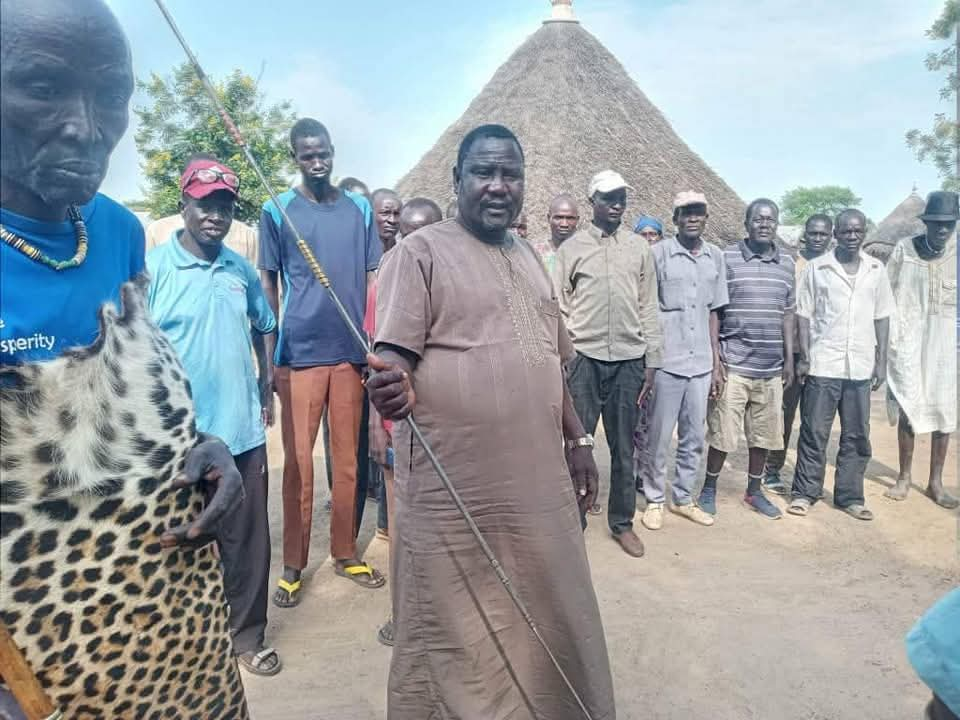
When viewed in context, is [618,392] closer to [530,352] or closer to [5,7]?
[530,352]

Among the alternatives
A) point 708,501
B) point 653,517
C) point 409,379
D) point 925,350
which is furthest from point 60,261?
point 925,350

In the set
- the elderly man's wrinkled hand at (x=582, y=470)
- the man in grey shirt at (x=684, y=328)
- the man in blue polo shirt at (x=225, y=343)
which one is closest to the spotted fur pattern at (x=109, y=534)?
the man in blue polo shirt at (x=225, y=343)

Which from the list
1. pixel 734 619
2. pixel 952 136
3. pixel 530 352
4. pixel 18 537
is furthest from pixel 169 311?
pixel 952 136

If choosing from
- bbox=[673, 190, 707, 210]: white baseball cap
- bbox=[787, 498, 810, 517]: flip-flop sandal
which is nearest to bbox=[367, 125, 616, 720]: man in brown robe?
bbox=[673, 190, 707, 210]: white baseball cap

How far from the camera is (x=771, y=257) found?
4789 mm

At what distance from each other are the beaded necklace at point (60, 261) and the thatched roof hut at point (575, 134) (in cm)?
1313

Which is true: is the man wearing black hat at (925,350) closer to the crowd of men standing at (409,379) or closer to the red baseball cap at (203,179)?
the crowd of men standing at (409,379)

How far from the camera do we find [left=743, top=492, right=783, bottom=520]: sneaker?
4836 millimetres

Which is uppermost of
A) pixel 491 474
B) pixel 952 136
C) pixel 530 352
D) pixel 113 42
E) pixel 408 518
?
pixel 952 136

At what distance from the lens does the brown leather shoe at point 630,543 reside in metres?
4.15

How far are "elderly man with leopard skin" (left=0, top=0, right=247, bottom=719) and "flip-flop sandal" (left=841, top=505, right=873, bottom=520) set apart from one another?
186 inches

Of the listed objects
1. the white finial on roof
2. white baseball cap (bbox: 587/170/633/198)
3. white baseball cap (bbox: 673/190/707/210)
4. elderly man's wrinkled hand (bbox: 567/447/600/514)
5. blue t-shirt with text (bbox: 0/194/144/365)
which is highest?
the white finial on roof

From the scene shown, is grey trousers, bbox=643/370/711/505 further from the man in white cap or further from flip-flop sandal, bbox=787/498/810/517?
flip-flop sandal, bbox=787/498/810/517

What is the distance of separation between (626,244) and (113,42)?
341cm
